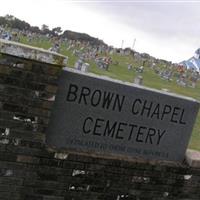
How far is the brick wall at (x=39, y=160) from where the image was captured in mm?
5309

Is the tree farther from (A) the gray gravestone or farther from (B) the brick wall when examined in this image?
(B) the brick wall

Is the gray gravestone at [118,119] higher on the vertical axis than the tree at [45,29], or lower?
higher

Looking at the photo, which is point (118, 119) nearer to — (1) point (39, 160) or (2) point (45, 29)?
(1) point (39, 160)

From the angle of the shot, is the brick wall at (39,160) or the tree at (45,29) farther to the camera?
the tree at (45,29)

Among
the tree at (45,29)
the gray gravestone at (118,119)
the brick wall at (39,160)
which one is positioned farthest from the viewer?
the tree at (45,29)

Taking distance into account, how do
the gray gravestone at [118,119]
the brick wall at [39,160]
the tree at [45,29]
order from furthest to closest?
the tree at [45,29], the gray gravestone at [118,119], the brick wall at [39,160]

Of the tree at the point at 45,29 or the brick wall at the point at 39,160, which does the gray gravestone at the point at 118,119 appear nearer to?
the brick wall at the point at 39,160

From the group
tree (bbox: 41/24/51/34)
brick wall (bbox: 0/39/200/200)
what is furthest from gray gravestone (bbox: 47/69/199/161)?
tree (bbox: 41/24/51/34)

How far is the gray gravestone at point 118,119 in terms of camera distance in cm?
567

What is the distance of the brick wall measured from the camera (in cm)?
531

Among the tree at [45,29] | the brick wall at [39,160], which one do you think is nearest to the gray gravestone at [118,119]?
the brick wall at [39,160]

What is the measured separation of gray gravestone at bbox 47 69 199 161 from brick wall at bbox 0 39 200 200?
0.50ft

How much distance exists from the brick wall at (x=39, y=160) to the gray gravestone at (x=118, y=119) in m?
0.15

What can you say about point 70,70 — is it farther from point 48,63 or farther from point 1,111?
point 1,111
